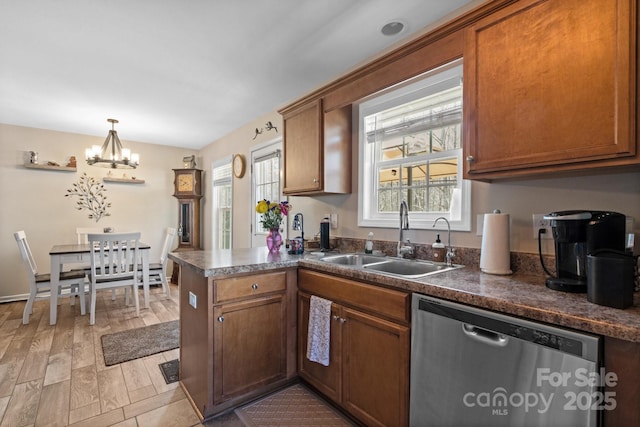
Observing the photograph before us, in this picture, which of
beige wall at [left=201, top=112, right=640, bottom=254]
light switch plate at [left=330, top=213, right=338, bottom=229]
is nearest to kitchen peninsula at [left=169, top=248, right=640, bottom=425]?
beige wall at [left=201, top=112, right=640, bottom=254]

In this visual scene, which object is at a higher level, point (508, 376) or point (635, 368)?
point (635, 368)

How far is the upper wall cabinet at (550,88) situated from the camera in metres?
1.07

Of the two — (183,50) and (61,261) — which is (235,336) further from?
(61,261)

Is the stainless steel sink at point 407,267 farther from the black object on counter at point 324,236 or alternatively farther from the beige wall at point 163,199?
the black object on counter at point 324,236

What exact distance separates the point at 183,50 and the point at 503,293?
8.58 feet

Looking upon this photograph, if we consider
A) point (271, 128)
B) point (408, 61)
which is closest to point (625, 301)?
point (408, 61)

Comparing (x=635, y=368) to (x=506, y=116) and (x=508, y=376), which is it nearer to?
(x=508, y=376)

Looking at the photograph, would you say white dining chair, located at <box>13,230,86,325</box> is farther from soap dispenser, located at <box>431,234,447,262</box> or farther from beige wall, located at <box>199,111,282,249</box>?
soap dispenser, located at <box>431,234,447,262</box>

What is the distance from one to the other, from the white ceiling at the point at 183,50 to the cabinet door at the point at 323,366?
180 cm

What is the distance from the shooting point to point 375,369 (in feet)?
5.01

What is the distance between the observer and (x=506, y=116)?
→ 1.37 meters

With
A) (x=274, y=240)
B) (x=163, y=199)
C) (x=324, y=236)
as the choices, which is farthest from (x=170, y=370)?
(x=163, y=199)

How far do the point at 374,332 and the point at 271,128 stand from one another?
8.99 feet

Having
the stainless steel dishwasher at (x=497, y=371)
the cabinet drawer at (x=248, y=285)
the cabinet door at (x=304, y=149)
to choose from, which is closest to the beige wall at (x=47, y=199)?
the cabinet door at (x=304, y=149)
